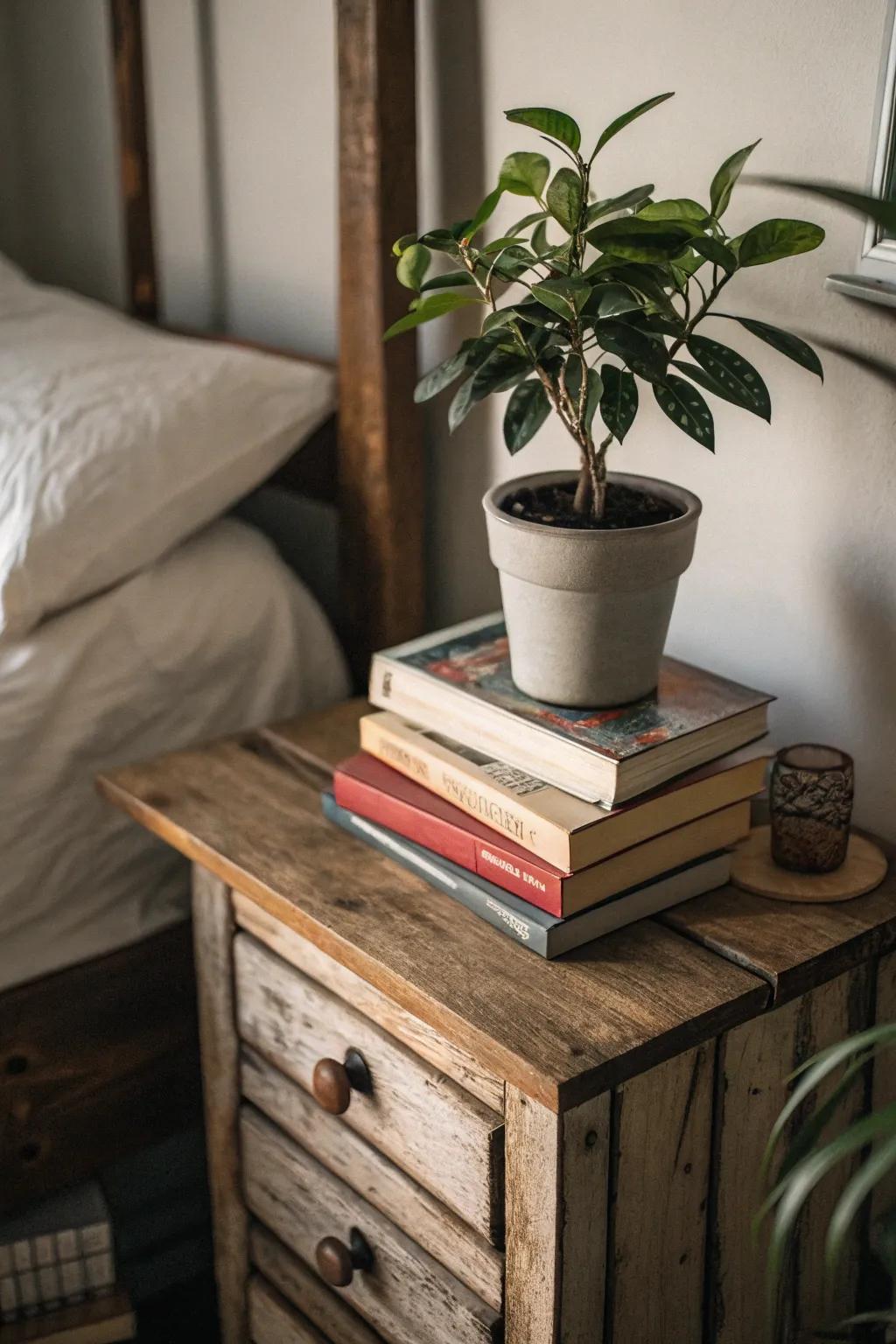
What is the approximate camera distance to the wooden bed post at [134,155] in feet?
5.40

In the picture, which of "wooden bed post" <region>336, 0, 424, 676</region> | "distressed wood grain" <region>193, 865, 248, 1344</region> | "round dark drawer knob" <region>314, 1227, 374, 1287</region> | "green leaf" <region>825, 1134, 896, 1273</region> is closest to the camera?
"green leaf" <region>825, 1134, 896, 1273</region>

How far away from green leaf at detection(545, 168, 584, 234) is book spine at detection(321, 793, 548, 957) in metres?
0.45

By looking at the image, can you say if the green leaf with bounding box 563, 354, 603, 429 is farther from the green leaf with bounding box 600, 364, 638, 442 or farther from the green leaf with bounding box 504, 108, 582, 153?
the green leaf with bounding box 504, 108, 582, 153

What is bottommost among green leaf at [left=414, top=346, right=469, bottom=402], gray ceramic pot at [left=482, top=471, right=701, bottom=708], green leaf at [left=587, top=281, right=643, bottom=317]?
gray ceramic pot at [left=482, top=471, right=701, bottom=708]

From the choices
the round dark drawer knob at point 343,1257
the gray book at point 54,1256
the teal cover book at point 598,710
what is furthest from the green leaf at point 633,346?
the gray book at point 54,1256

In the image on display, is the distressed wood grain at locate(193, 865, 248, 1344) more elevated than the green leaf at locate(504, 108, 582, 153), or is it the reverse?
the green leaf at locate(504, 108, 582, 153)

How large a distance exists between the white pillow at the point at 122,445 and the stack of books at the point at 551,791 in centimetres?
34

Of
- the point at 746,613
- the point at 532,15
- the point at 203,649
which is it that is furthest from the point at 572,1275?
the point at 532,15

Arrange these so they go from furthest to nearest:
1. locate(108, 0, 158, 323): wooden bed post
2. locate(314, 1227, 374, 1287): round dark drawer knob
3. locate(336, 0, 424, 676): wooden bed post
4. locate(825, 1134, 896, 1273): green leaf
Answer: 1. locate(108, 0, 158, 323): wooden bed post
2. locate(336, 0, 424, 676): wooden bed post
3. locate(314, 1227, 374, 1287): round dark drawer knob
4. locate(825, 1134, 896, 1273): green leaf

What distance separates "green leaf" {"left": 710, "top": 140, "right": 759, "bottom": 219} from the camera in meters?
0.89

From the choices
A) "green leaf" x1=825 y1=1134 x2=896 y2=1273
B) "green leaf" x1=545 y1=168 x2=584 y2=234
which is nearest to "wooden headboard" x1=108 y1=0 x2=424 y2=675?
"green leaf" x1=545 y1=168 x2=584 y2=234

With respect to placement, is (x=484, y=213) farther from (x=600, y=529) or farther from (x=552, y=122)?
(x=600, y=529)

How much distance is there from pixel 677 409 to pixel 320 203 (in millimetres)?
671

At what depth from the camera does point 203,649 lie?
1299 mm
